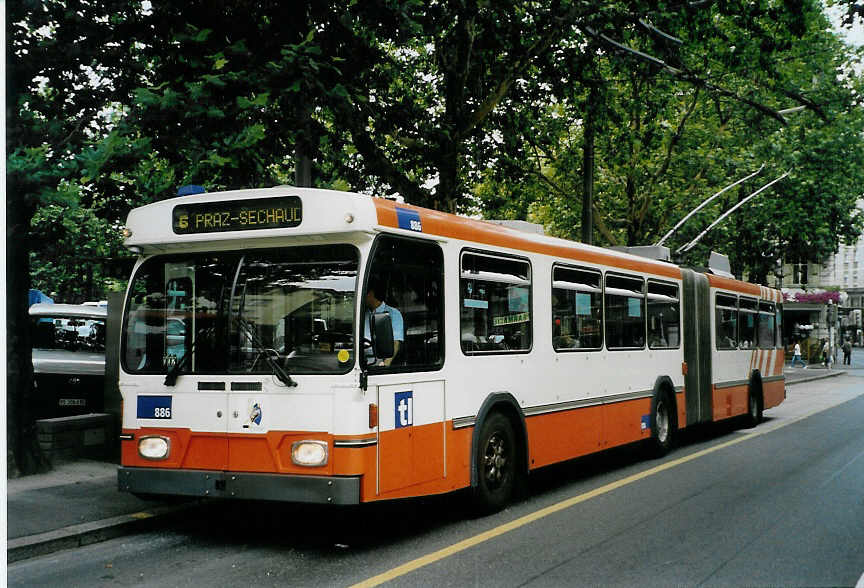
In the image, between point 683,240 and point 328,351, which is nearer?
point 328,351

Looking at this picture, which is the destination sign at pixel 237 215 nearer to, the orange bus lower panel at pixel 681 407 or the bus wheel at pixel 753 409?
the orange bus lower panel at pixel 681 407

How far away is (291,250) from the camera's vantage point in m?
7.19

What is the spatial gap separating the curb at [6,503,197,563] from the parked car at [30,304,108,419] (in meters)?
5.32

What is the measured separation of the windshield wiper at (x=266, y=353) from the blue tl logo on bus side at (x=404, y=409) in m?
0.88

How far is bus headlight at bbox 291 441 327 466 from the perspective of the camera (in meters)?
6.84

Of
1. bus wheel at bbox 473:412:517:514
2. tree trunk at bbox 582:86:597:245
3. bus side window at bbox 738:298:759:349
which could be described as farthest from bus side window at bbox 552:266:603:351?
bus side window at bbox 738:298:759:349

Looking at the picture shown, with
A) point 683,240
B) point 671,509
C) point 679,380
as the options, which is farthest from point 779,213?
point 671,509

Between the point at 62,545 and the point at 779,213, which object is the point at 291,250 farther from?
the point at 779,213

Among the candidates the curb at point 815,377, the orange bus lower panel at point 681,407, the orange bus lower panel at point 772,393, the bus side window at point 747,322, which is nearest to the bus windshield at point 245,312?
the orange bus lower panel at point 681,407

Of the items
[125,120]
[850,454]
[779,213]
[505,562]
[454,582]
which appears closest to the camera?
[454,582]

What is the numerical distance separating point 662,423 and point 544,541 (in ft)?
21.2

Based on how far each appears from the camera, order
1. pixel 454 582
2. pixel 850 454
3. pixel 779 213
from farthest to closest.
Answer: pixel 779 213 → pixel 850 454 → pixel 454 582

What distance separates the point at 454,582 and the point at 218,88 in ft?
18.7

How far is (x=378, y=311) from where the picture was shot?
714cm
